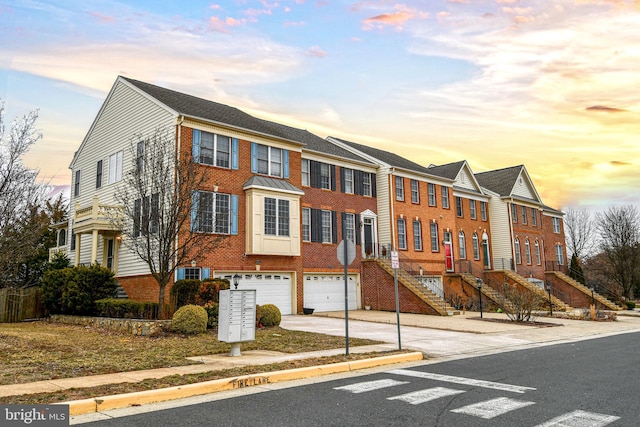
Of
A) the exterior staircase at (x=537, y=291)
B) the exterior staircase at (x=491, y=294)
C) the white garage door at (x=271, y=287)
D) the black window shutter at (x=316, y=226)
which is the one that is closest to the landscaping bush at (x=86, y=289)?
the white garage door at (x=271, y=287)

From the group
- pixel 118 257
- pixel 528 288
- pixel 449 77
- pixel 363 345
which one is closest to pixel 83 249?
pixel 118 257

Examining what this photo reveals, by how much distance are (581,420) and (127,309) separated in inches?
610

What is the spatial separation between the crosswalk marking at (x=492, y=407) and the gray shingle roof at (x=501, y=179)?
120ft

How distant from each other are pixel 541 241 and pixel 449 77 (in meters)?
31.8

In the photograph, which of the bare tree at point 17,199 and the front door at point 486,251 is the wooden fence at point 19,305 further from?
the front door at point 486,251

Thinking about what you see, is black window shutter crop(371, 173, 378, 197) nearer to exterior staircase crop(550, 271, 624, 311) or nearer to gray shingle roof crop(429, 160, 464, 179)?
gray shingle roof crop(429, 160, 464, 179)

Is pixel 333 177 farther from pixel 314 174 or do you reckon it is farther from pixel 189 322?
pixel 189 322

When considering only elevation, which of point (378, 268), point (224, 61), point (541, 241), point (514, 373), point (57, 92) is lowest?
Result: point (514, 373)

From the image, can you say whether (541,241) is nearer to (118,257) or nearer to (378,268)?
(378,268)

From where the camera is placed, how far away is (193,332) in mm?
15078

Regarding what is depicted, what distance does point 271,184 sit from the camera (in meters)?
23.5

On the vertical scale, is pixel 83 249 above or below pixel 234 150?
below

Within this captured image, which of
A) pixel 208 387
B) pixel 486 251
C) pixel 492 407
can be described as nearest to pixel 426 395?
pixel 492 407

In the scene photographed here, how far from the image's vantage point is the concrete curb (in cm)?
671
